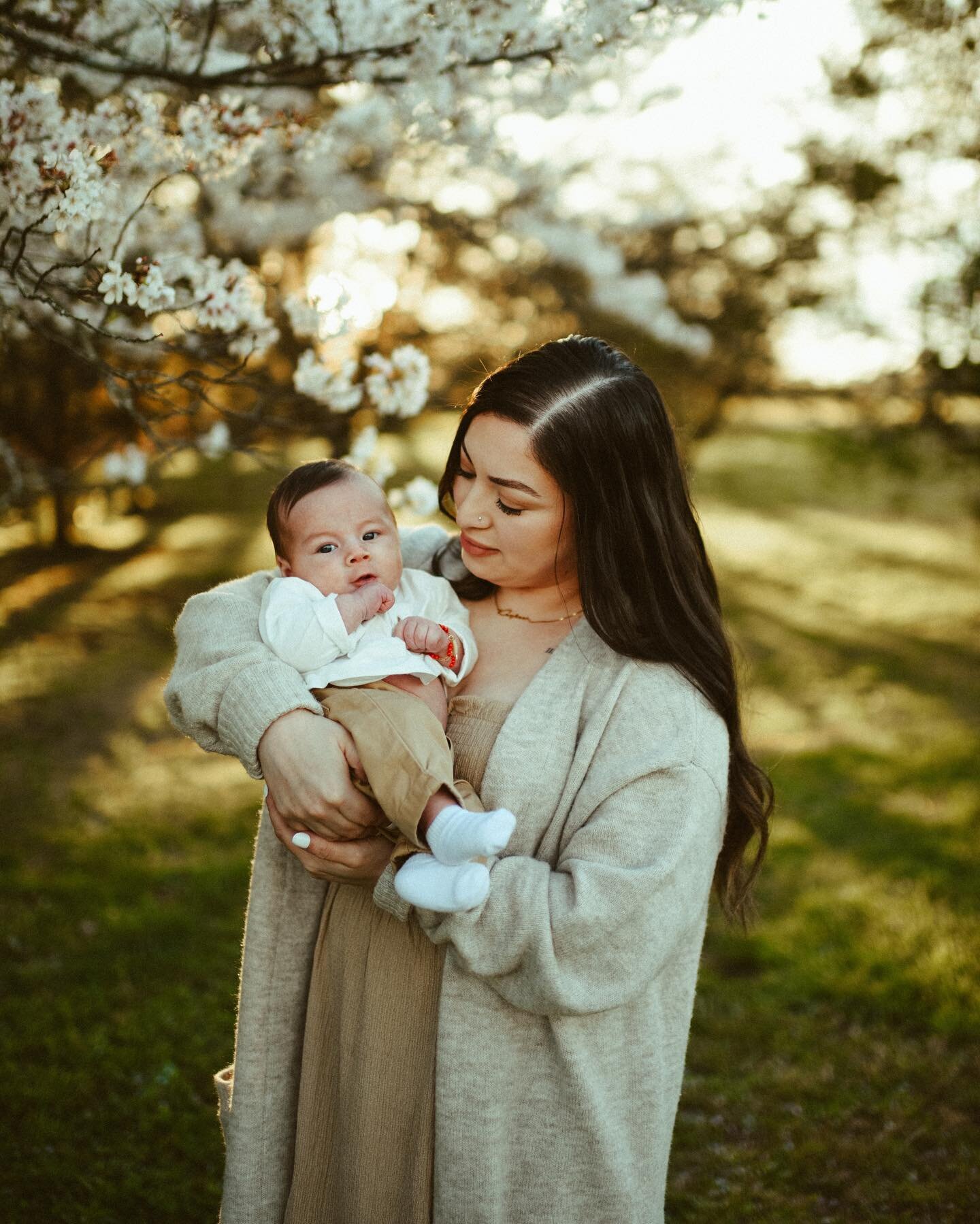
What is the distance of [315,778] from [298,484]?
645mm

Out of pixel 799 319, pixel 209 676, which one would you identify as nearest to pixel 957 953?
pixel 209 676

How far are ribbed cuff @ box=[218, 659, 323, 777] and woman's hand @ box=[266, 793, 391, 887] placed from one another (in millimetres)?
115

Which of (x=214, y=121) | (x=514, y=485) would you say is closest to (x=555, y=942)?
(x=514, y=485)

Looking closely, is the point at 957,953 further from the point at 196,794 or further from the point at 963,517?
the point at 963,517

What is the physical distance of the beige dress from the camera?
1.93 m

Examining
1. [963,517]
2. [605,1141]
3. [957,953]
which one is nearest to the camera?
[605,1141]

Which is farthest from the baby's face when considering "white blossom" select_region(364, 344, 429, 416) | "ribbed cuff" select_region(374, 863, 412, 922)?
"white blossom" select_region(364, 344, 429, 416)

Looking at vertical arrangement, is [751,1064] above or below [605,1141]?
below

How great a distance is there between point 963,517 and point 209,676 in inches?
585

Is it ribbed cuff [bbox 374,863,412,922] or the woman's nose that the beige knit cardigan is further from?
the woman's nose

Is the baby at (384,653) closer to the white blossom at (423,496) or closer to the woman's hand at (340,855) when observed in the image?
the woman's hand at (340,855)

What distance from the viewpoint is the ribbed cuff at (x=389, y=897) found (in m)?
1.83

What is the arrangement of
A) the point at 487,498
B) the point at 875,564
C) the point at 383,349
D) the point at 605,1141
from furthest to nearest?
the point at 875,564 < the point at 383,349 < the point at 487,498 < the point at 605,1141

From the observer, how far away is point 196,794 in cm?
574
